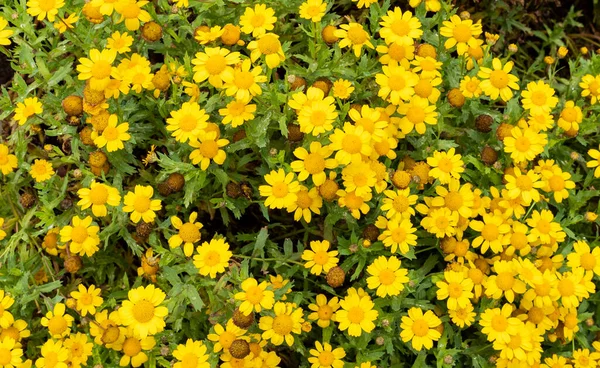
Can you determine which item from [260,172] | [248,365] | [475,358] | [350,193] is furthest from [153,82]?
[475,358]

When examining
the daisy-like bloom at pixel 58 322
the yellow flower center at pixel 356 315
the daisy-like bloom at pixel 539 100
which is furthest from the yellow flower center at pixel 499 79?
the daisy-like bloom at pixel 58 322

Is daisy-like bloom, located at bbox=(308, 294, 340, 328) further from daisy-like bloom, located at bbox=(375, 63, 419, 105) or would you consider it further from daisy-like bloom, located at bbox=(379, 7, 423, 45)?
daisy-like bloom, located at bbox=(379, 7, 423, 45)

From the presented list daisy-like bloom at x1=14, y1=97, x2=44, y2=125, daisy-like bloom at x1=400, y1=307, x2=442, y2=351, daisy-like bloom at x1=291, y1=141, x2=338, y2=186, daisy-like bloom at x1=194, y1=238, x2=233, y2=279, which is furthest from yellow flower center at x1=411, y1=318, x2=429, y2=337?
daisy-like bloom at x1=14, y1=97, x2=44, y2=125

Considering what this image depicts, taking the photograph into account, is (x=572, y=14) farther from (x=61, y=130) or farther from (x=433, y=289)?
(x=61, y=130)

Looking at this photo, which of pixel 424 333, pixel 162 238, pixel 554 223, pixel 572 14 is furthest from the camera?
pixel 572 14

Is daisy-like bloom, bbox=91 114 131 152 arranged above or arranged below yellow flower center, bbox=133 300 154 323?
above

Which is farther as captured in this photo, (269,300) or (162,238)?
(162,238)
